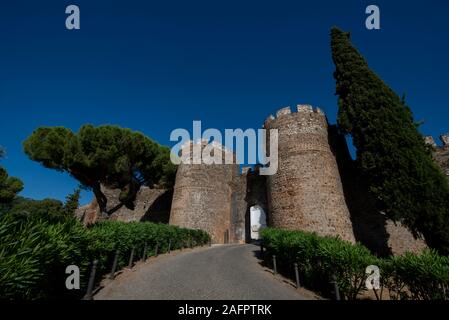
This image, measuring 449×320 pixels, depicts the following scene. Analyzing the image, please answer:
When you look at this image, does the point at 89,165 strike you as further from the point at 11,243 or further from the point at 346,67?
the point at 346,67

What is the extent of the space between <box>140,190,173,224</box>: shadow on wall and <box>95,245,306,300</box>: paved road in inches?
636

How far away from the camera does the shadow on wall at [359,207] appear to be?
629 inches

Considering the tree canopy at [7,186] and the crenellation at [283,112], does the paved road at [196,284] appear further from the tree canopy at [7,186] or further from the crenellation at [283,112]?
the tree canopy at [7,186]

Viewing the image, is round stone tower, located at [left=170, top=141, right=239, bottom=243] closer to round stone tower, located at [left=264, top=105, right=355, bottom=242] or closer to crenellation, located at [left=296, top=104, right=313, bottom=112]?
round stone tower, located at [left=264, top=105, right=355, bottom=242]

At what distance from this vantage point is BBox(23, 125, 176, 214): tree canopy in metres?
18.5

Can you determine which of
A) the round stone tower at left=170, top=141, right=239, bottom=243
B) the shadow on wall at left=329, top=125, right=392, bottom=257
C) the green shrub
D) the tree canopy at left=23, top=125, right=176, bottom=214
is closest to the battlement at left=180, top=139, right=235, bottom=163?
the round stone tower at left=170, top=141, right=239, bottom=243

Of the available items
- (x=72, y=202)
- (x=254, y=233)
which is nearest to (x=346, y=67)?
(x=254, y=233)

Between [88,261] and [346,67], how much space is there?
17226 mm

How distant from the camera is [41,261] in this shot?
14.7 ft

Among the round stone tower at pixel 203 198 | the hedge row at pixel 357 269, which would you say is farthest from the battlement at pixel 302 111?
the hedge row at pixel 357 269

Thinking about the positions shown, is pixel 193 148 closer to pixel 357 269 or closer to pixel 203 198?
pixel 203 198
